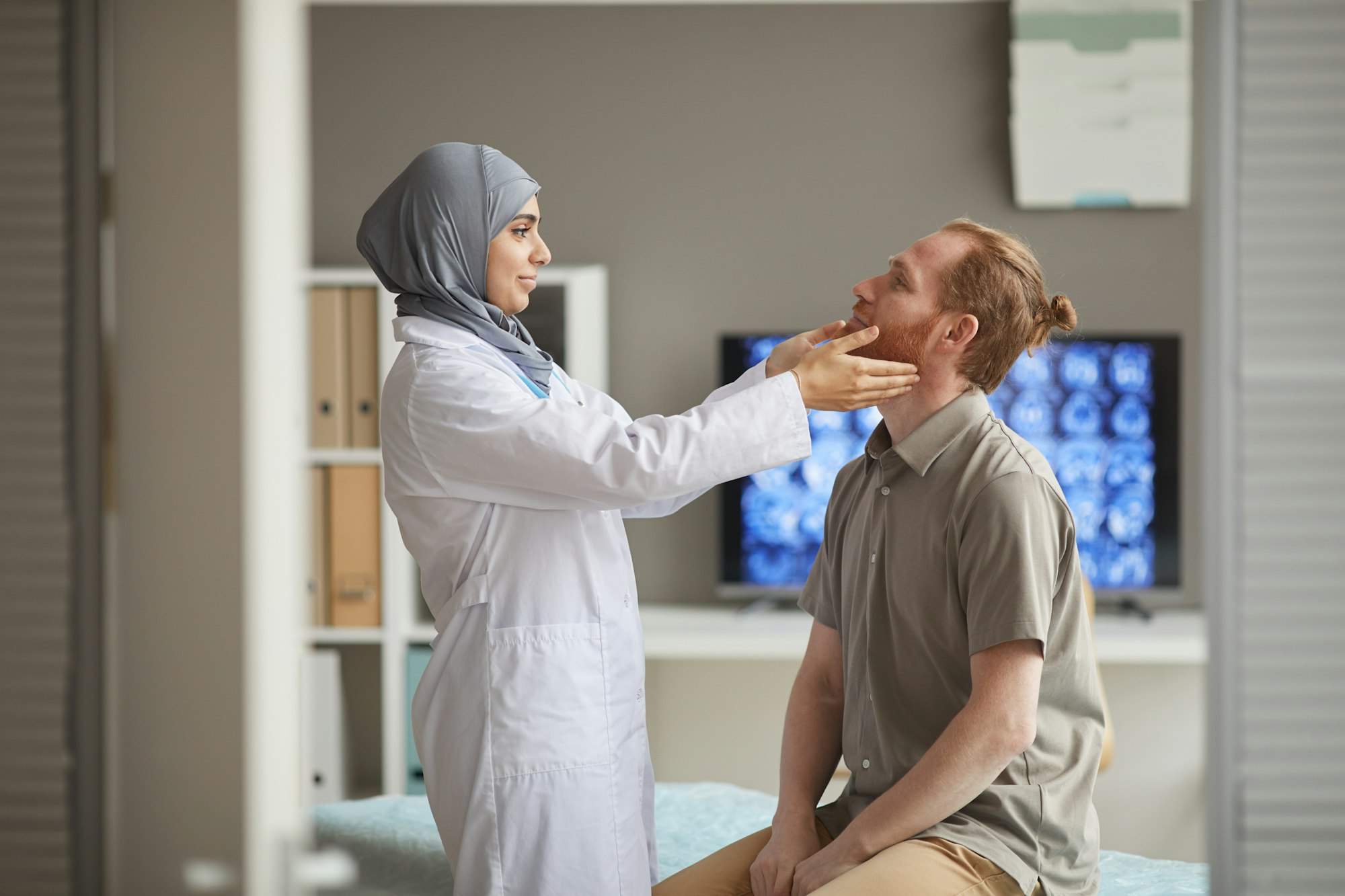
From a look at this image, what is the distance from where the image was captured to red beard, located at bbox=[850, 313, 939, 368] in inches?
62.4

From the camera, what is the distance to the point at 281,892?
1159 mm

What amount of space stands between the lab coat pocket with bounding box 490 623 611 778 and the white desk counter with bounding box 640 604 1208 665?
1.74m

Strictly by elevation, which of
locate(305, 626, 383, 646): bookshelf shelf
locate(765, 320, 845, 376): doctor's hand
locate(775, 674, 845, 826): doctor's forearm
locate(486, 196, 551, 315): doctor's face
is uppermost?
locate(486, 196, 551, 315): doctor's face

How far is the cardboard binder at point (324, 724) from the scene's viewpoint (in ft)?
11.3

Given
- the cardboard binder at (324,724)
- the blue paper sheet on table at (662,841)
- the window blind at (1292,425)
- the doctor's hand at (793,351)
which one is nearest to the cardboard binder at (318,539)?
the cardboard binder at (324,724)

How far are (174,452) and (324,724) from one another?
8.39 feet

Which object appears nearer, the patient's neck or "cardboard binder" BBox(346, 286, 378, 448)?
the patient's neck

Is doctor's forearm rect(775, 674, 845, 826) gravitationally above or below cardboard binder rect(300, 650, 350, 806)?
above

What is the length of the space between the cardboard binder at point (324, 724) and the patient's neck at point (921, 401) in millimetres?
2335

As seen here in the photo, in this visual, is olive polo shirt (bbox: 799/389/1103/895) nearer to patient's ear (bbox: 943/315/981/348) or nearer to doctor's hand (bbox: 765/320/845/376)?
patient's ear (bbox: 943/315/981/348)

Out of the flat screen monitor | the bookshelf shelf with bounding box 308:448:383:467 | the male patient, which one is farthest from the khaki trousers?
the bookshelf shelf with bounding box 308:448:383:467

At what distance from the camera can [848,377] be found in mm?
1516

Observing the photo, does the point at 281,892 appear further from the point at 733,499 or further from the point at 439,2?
the point at 439,2

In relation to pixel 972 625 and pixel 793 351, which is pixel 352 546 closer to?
pixel 793 351
